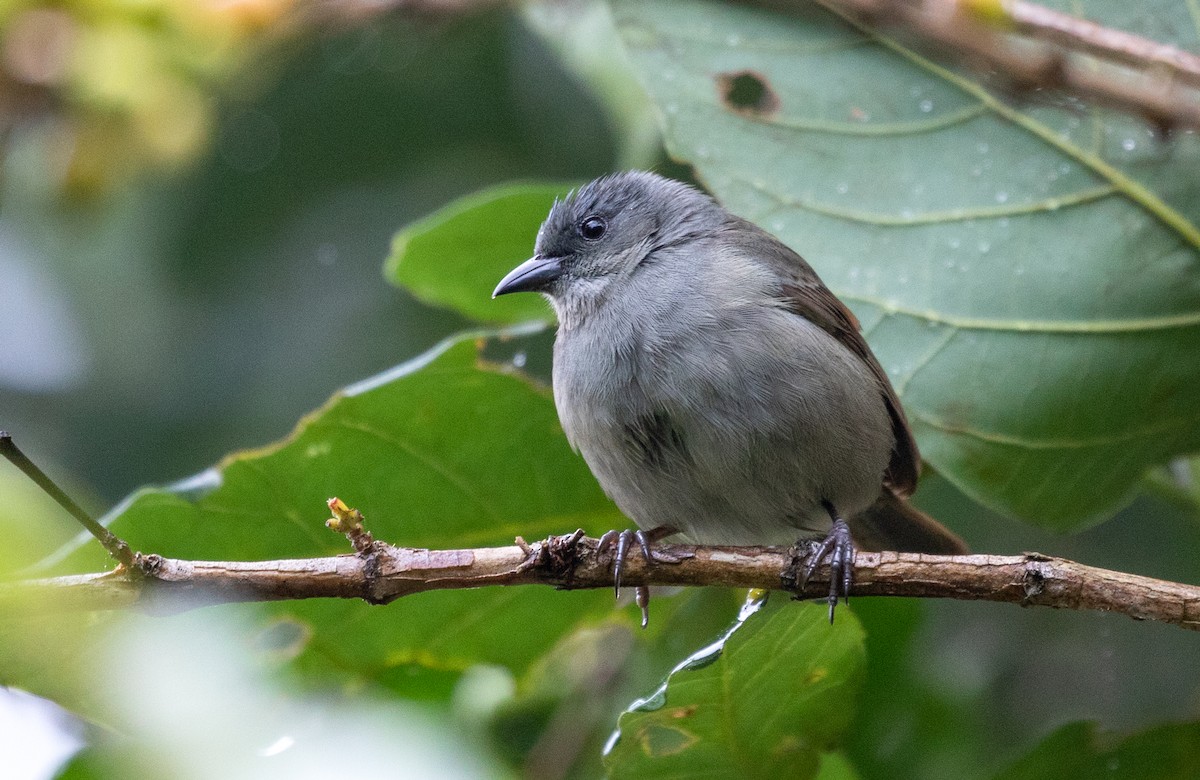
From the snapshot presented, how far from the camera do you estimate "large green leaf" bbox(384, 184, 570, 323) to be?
3980 millimetres

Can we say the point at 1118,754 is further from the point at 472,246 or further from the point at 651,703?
the point at 472,246

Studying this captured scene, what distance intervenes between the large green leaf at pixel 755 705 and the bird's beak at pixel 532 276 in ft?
5.65

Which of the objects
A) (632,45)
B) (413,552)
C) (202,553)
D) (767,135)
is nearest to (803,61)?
(767,135)

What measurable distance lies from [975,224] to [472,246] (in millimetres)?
1611

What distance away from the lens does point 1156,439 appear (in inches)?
130

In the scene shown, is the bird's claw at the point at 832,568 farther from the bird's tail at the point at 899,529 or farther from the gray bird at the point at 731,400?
the bird's tail at the point at 899,529

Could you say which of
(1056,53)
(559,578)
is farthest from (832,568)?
(1056,53)

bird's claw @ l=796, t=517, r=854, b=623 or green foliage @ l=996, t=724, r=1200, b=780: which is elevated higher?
bird's claw @ l=796, t=517, r=854, b=623

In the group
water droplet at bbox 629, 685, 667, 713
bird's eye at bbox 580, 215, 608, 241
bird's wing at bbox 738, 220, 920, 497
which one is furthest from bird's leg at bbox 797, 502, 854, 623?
bird's eye at bbox 580, 215, 608, 241

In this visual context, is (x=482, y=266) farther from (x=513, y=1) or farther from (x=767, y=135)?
(x=767, y=135)

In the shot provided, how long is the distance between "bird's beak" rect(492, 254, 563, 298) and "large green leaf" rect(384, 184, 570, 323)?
0.11 m

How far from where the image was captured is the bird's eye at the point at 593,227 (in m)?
4.29

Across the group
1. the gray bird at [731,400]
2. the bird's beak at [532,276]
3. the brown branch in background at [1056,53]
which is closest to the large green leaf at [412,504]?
the gray bird at [731,400]

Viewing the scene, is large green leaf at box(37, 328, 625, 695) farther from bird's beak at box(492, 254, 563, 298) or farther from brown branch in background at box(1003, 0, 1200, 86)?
brown branch in background at box(1003, 0, 1200, 86)
